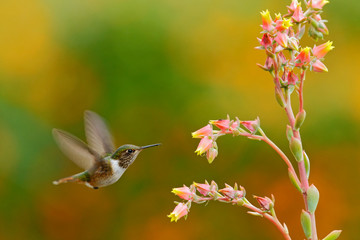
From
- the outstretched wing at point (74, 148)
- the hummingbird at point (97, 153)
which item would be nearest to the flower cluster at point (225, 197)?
the hummingbird at point (97, 153)

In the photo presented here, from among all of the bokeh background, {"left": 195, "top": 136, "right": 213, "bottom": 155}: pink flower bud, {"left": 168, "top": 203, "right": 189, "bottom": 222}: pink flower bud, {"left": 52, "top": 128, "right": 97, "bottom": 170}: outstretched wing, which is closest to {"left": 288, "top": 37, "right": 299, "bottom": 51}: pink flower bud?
{"left": 195, "top": 136, "right": 213, "bottom": 155}: pink flower bud

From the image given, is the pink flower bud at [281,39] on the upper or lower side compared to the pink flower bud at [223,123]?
upper

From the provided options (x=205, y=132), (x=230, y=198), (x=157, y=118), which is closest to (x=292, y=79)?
(x=205, y=132)

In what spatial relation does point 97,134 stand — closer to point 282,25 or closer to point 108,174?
point 108,174

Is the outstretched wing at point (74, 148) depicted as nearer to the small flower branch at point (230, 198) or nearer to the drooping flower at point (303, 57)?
the small flower branch at point (230, 198)

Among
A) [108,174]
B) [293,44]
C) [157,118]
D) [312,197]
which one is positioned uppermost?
[293,44]

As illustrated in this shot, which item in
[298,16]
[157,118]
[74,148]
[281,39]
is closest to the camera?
[281,39]

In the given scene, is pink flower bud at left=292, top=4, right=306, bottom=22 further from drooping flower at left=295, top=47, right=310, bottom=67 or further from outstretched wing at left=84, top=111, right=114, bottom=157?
outstretched wing at left=84, top=111, right=114, bottom=157

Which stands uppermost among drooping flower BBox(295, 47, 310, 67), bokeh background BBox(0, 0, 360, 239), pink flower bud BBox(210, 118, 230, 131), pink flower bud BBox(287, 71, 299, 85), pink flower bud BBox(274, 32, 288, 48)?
pink flower bud BBox(274, 32, 288, 48)
